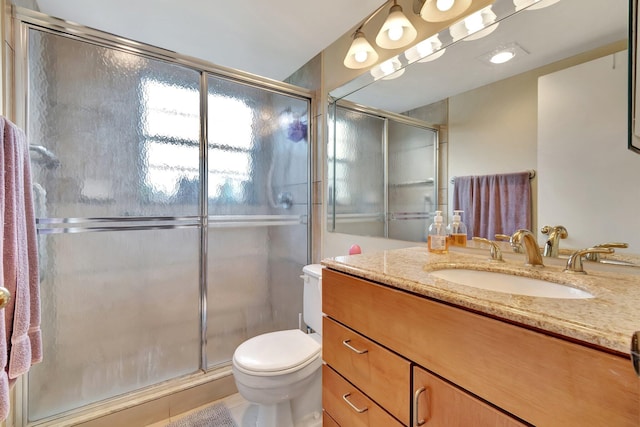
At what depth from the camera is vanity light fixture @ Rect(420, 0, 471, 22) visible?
111cm

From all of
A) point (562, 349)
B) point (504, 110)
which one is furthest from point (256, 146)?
point (562, 349)

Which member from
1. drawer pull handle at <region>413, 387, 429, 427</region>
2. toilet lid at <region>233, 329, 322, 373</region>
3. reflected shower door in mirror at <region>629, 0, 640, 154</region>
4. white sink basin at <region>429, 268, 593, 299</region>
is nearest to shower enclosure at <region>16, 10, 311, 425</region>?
toilet lid at <region>233, 329, 322, 373</region>

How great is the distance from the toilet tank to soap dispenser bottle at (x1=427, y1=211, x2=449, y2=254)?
0.67 m

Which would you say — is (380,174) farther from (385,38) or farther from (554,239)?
(554,239)

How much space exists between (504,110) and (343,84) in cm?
99

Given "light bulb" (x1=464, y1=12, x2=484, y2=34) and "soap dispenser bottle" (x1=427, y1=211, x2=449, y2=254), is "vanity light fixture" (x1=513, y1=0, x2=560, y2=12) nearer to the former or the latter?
"light bulb" (x1=464, y1=12, x2=484, y2=34)

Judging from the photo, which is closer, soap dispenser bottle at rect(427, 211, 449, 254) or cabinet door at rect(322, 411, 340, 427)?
cabinet door at rect(322, 411, 340, 427)

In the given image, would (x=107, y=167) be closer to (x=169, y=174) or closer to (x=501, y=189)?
(x=169, y=174)

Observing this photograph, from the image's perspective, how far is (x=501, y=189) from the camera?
1067mm

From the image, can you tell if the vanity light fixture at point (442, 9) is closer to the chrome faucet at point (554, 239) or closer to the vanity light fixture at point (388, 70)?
the vanity light fixture at point (388, 70)

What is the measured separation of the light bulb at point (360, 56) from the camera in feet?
4.91

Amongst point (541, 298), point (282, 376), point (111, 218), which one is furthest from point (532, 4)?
point (111, 218)

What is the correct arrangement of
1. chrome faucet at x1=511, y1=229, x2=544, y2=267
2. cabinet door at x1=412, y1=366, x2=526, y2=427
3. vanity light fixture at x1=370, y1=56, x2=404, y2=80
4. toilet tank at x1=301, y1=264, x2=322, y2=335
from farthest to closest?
1. toilet tank at x1=301, y1=264, x2=322, y2=335
2. vanity light fixture at x1=370, y1=56, x2=404, y2=80
3. chrome faucet at x1=511, y1=229, x2=544, y2=267
4. cabinet door at x1=412, y1=366, x2=526, y2=427

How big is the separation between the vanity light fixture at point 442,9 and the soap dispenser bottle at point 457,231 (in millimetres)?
823
